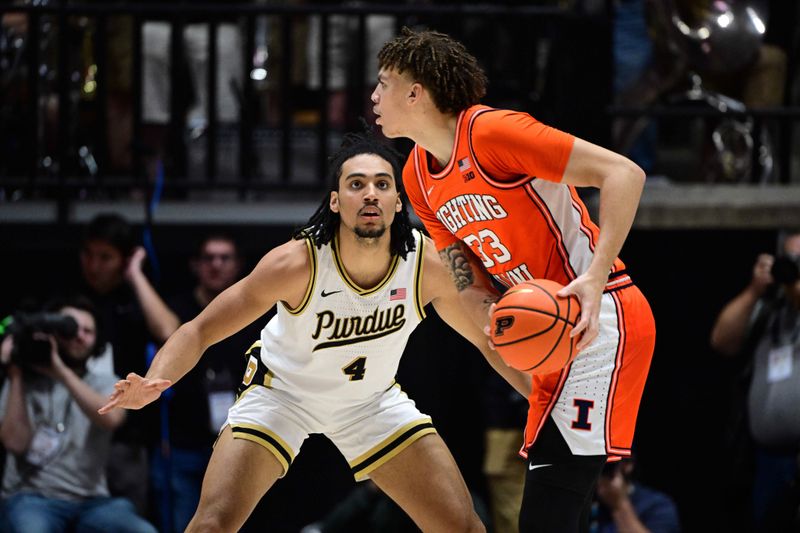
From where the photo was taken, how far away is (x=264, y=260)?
15.3 ft

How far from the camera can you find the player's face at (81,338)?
675 centimetres

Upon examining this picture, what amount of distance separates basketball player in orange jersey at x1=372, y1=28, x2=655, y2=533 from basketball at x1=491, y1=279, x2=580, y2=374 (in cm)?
15

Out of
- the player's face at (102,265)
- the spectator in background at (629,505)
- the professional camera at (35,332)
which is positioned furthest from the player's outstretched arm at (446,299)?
the player's face at (102,265)

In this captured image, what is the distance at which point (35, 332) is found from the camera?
21.3 feet

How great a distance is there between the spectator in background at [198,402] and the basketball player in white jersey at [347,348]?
2.05 metres

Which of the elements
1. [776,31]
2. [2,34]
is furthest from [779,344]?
[2,34]

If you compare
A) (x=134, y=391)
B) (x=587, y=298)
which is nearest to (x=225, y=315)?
(x=134, y=391)

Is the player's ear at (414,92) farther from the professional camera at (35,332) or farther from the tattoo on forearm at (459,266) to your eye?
the professional camera at (35,332)

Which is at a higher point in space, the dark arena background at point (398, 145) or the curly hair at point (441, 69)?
the curly hair at point (441, 69)

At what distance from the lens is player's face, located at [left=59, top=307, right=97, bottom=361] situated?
6.75 metres

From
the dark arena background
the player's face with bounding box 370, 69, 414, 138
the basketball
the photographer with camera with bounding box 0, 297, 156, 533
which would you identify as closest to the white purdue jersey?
the player's face with bounding box 370, 69, 414, 138

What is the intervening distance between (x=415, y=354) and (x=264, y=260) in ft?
10.0

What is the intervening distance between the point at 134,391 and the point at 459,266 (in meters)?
1.21

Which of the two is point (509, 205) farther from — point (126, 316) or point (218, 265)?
point (126, 316)
